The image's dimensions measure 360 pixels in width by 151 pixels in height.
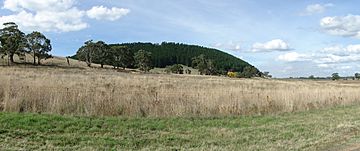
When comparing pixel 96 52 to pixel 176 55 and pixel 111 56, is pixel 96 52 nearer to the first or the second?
pixel 111 56

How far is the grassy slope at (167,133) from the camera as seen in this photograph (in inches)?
368

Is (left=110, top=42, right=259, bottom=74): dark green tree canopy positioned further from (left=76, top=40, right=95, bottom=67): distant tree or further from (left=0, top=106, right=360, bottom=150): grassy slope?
(left=0, top=106, right=360, bottom=150): grassy slope

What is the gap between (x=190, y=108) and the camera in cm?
1525

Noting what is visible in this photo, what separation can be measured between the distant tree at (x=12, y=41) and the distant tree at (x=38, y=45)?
196 centimetres

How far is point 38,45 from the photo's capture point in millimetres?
83500

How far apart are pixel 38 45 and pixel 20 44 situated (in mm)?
4717

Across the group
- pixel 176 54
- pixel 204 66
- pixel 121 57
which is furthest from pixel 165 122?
pixel 176 54

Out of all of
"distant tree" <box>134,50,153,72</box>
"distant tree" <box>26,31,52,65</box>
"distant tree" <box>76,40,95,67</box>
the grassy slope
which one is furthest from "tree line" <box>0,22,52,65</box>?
the grassy slope

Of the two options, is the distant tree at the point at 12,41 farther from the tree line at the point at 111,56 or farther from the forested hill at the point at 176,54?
the forested hill at the point at 176,54

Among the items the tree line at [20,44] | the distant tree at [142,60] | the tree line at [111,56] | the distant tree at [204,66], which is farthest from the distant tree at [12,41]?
the distant tree at [204,66]

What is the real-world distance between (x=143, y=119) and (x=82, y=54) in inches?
3889

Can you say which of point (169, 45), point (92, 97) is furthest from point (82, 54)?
point (92, 97)

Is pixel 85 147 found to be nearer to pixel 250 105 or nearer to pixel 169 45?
pixel 250 105

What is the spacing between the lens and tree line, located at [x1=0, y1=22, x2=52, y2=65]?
252ft
